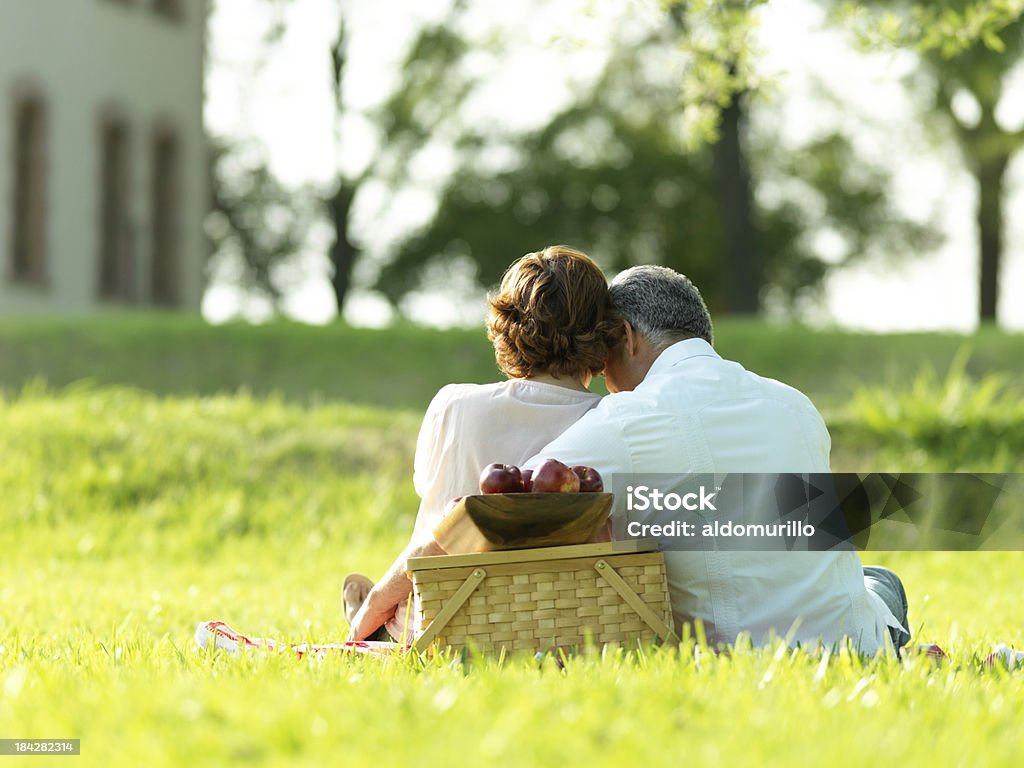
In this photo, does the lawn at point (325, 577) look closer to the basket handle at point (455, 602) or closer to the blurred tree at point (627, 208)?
the basket handle at point (455, 602)

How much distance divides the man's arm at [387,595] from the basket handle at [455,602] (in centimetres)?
23

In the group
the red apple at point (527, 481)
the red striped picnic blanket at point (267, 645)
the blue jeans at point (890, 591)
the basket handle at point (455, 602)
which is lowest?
the red striped picnic blanket at point (267, 645)

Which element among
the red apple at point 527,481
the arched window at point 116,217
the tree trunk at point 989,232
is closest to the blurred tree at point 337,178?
the arched window at point 116,217

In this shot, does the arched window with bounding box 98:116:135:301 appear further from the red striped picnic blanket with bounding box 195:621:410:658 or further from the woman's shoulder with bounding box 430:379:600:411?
the woman's shoulder with bounding box 430:379:600:411

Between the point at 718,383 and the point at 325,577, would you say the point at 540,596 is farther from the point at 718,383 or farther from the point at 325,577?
the point at 325,577

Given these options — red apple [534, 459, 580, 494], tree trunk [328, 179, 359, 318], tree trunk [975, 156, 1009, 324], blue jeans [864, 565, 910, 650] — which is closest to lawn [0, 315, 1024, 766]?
blue jeans [864, 565, 910, 650]

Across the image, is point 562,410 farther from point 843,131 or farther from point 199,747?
point 843,131

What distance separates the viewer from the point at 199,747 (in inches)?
109

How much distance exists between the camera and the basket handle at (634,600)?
13.3 ft

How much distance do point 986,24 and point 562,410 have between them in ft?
14.7

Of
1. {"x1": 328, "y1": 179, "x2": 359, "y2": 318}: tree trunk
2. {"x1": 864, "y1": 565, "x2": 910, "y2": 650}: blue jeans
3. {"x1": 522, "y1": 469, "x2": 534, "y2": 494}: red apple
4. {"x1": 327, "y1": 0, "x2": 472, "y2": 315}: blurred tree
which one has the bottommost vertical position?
{"x1": 864, "y1": 565, "x2": 910, "y2": 650}: blue jeans

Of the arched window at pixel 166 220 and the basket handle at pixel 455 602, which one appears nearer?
the basket handle at pixel 455 602

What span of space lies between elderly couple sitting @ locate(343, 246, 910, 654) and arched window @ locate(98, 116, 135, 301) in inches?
793

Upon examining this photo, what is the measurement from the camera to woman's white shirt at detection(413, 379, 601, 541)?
4367 millimetres
